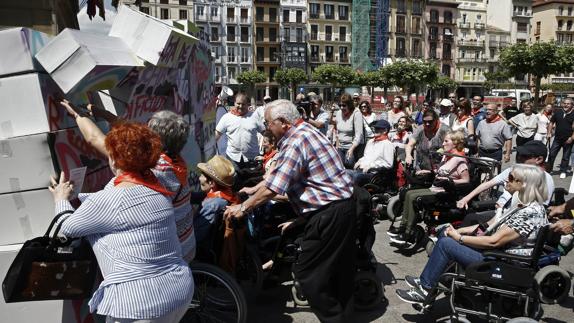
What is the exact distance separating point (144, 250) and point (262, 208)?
218 centimetres

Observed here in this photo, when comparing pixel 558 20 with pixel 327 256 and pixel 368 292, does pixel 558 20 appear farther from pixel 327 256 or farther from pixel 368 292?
pixel 327 256

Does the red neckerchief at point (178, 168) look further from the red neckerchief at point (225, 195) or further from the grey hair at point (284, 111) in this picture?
the red neckerchief at point (225, 195)

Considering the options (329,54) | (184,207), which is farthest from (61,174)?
(329,54)

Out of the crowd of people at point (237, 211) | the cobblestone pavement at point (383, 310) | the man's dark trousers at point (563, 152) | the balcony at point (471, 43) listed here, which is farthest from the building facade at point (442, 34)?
the cobblestone pavement at point (383, 310)

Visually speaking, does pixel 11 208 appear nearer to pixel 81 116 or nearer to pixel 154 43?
pixel 81 116

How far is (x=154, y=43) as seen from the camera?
389 cm

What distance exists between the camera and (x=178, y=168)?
3135 mm

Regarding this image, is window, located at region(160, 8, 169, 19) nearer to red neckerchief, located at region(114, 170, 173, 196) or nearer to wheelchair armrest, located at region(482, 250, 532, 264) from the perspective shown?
wheelchair armrest, located at region(482, 250, 532, 264)

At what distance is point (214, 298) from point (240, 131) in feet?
13.7

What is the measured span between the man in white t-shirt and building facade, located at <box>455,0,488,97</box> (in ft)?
269

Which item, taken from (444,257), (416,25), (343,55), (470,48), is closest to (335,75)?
(343,55)

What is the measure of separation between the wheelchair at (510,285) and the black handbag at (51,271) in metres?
2.47

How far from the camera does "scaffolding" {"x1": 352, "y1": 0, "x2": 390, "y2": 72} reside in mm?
75625

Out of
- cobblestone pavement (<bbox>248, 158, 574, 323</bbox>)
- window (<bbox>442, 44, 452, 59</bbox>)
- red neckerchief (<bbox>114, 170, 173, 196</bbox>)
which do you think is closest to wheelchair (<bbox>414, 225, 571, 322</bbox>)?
cobblestone pavement (<bbox>248, 158, 574, 323</bbox>)
